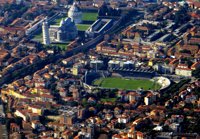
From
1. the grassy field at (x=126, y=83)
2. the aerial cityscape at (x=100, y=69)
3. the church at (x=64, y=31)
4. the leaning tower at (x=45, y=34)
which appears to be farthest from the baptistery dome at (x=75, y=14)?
the grassy field at (x=126, y=83)

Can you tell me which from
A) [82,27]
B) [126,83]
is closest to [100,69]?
[126,83]

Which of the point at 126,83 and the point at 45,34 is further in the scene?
the point at 45,34

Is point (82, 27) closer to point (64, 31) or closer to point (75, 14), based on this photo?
point (75, 14)

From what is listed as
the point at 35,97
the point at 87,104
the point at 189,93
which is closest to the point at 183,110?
the point at 189,93

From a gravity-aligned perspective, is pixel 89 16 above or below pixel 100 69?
above

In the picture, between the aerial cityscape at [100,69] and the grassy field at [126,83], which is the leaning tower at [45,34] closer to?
the aerial cityscape at [100,69]
